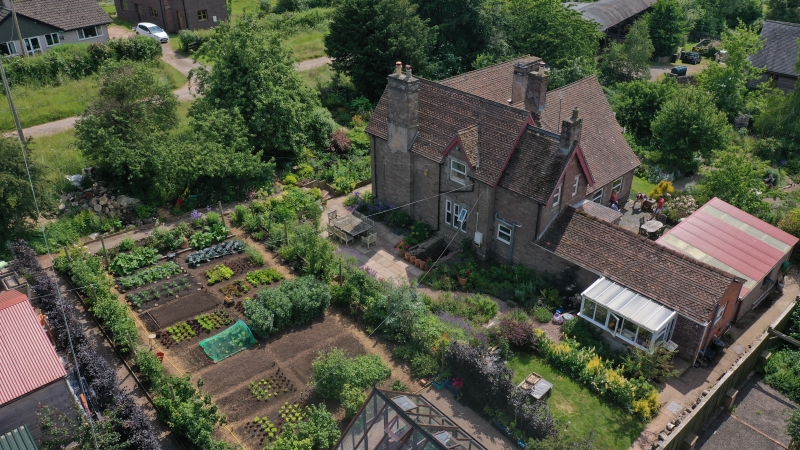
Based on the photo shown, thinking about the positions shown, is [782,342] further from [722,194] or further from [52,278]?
[52,278]

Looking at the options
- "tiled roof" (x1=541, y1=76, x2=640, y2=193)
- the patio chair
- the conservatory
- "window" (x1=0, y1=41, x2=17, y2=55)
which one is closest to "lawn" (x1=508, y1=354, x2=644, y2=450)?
the conservatory

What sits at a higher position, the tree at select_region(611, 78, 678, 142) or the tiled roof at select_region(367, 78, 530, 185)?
the tiled roof at select_region(367, 78, 530, 185)

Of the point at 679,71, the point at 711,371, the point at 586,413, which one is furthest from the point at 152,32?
the point at 711,371

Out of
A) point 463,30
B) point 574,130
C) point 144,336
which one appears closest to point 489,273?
point 574,130

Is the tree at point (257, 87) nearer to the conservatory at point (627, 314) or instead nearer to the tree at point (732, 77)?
the conservatory at point (627, 314)

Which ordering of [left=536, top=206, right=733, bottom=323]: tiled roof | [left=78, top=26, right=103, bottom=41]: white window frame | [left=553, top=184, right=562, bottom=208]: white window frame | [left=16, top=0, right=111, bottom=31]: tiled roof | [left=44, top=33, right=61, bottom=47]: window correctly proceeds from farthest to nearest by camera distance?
[left=78, top=26, right=103, bottom=41]: white window frame < [left=44, top=33, right=61, bottom=47]: window < [left=16, top=0, right=111, bottom=31]: tiled roof < [left=553, top=184, right=562, bottom=208]: white window frame < [left=536, top=206, right=733, bottom=323]: tiled roof

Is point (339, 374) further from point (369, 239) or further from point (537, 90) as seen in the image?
point (537, 90)

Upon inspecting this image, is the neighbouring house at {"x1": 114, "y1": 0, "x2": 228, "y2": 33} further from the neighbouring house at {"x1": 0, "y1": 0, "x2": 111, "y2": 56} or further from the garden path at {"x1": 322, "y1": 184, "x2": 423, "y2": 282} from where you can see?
the garden path at {"x1": 322, "y1": 184, "x2": 423, "y2": 282}
